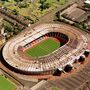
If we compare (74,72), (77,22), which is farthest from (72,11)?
(74,72)

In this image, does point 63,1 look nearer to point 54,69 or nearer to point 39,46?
point 39,46

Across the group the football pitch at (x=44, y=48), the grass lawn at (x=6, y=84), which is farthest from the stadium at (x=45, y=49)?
the grass lawn at (x=6, y=84)

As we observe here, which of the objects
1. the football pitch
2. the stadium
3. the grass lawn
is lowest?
the grass lawn

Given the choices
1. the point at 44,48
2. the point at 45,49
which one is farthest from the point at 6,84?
the point at 44,48

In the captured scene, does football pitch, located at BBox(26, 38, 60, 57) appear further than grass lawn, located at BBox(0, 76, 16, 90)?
Yes

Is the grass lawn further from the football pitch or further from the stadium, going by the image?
the football pitch

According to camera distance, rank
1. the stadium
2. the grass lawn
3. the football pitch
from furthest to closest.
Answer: the football pitch < the stadium < the grass lawn

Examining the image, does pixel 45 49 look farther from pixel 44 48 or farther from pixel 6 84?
pixel 6 84

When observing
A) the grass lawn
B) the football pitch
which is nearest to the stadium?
the football pitch
